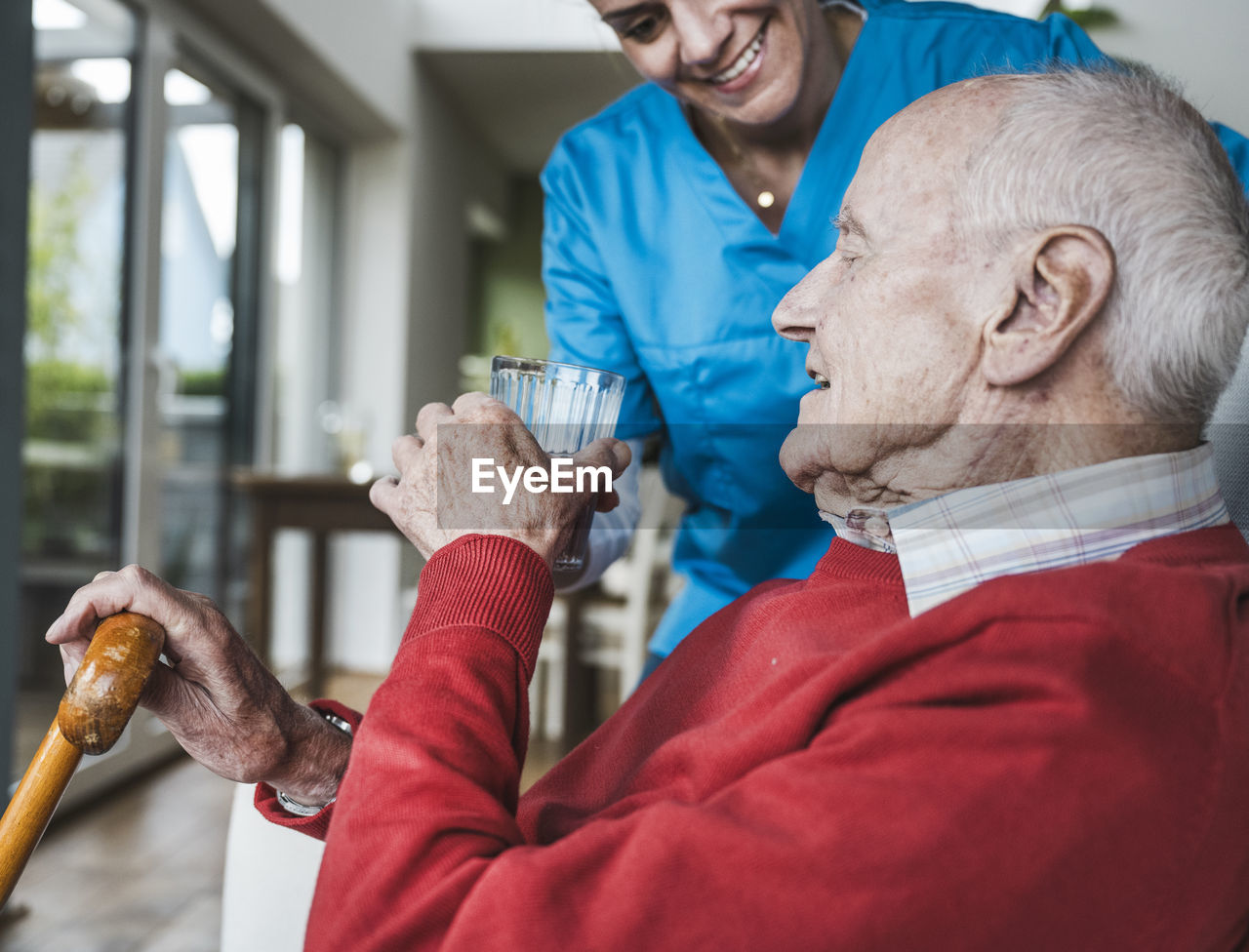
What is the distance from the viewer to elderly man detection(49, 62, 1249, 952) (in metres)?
0.52

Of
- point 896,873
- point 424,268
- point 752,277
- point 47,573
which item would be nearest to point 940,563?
point 896,873

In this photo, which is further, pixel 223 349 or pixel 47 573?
pixel 223 349

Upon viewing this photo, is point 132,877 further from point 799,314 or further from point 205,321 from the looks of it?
point 799,314

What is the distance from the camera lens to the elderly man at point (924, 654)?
52 centimetres

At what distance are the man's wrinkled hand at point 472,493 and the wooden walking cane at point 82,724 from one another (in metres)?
0.20

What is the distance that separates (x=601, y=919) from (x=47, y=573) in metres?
3.06

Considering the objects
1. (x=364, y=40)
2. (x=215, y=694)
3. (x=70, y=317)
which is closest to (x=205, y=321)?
(x=70, y=317)

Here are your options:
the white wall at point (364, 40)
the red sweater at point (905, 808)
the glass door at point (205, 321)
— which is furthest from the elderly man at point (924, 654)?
the white wall at point (364, 40)

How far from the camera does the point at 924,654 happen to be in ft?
1.92

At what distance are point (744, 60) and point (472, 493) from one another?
0.63m

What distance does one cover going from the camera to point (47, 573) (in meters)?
3.08

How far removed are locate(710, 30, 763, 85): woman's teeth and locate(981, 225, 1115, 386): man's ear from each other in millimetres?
516

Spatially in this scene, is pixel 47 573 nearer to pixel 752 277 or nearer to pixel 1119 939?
pixel 752 277

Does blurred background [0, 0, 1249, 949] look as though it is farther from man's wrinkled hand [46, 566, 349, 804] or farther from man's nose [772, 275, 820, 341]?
man's wrinkled hand [46, 566, 349, 804]
